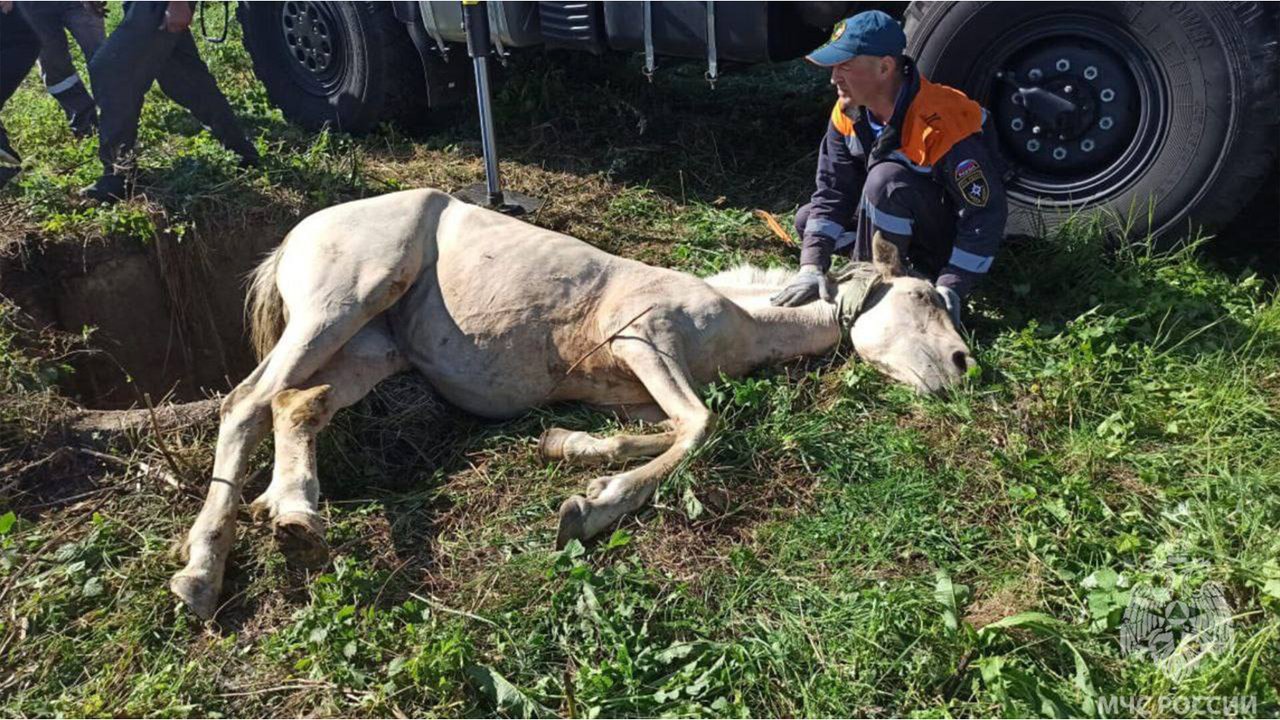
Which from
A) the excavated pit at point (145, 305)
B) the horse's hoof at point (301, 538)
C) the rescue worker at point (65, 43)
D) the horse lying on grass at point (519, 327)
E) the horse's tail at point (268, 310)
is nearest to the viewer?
the horse's hoof at point (301, 538)

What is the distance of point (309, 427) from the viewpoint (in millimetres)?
4195

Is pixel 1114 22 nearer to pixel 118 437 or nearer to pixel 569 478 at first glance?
pixel 569 478

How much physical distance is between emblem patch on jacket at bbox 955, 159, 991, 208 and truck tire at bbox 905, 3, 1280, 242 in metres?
0.74

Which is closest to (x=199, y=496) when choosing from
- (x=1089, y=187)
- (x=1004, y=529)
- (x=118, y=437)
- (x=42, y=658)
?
(x=118, y=437)

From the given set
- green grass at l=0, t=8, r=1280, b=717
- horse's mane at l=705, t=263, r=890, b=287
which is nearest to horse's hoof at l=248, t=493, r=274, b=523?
green grass at l=0, t=8, r=1280, b=717

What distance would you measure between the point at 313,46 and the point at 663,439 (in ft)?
17.4

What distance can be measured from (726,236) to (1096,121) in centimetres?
202

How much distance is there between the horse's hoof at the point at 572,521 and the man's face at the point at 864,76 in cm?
235

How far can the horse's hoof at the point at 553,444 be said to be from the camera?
14.0 ft

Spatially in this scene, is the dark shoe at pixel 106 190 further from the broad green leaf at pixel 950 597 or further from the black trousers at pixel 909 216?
the broad green leaf at pixel 950 597

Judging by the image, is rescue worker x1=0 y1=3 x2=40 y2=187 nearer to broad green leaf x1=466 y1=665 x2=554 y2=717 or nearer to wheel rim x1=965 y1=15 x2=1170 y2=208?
broad green leaf x1=466 y1=665 x2=554 y2=717

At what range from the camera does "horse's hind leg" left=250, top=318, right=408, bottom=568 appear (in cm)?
364

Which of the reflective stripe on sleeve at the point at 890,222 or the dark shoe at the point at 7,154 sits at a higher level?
the dark shoe at the point at 7,154

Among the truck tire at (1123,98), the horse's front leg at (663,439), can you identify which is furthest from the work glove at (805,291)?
the truck tire at (1123,98)
